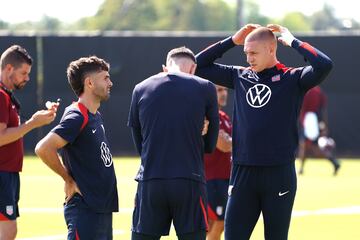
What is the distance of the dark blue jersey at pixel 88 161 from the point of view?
739 centimetres

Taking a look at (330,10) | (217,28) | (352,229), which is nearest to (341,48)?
(352,229)

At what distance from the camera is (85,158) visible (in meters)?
7.42

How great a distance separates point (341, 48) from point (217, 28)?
5585 centimetres

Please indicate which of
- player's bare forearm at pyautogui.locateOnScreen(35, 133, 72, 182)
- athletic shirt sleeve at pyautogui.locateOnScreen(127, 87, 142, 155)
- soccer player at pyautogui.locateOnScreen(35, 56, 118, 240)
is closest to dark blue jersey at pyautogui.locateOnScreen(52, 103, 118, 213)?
soccer player at pyautogui.locateOnScreen(35, 56, 118, 240)

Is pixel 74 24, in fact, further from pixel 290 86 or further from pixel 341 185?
pixel 290 86

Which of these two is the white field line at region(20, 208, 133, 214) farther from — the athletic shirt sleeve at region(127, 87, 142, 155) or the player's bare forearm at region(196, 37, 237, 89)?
the athletic shirt sleeve at region(127, 87, 142, 155)

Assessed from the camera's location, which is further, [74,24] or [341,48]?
[74,24]

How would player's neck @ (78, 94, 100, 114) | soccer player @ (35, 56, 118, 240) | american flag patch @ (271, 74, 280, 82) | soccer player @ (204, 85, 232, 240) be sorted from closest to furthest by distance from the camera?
soccer player @ (35, 56, 118, 240) < player's neck @ (78, 94, 100, 114) < american flag patch @ (271, 74, 280, 82) < soccer player @ (204, 85, 232, 240)

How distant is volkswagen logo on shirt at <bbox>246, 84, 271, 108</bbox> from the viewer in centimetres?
791

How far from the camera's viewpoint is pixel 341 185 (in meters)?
17.8

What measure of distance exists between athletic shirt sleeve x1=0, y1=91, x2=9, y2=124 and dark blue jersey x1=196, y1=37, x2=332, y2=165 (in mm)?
2020

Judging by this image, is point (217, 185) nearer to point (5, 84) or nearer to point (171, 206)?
point (5, 84)

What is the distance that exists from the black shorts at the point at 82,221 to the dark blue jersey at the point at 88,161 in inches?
2.0

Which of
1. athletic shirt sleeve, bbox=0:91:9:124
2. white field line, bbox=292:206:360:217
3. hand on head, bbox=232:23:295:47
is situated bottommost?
white field line, bbox=292:206:360:217
